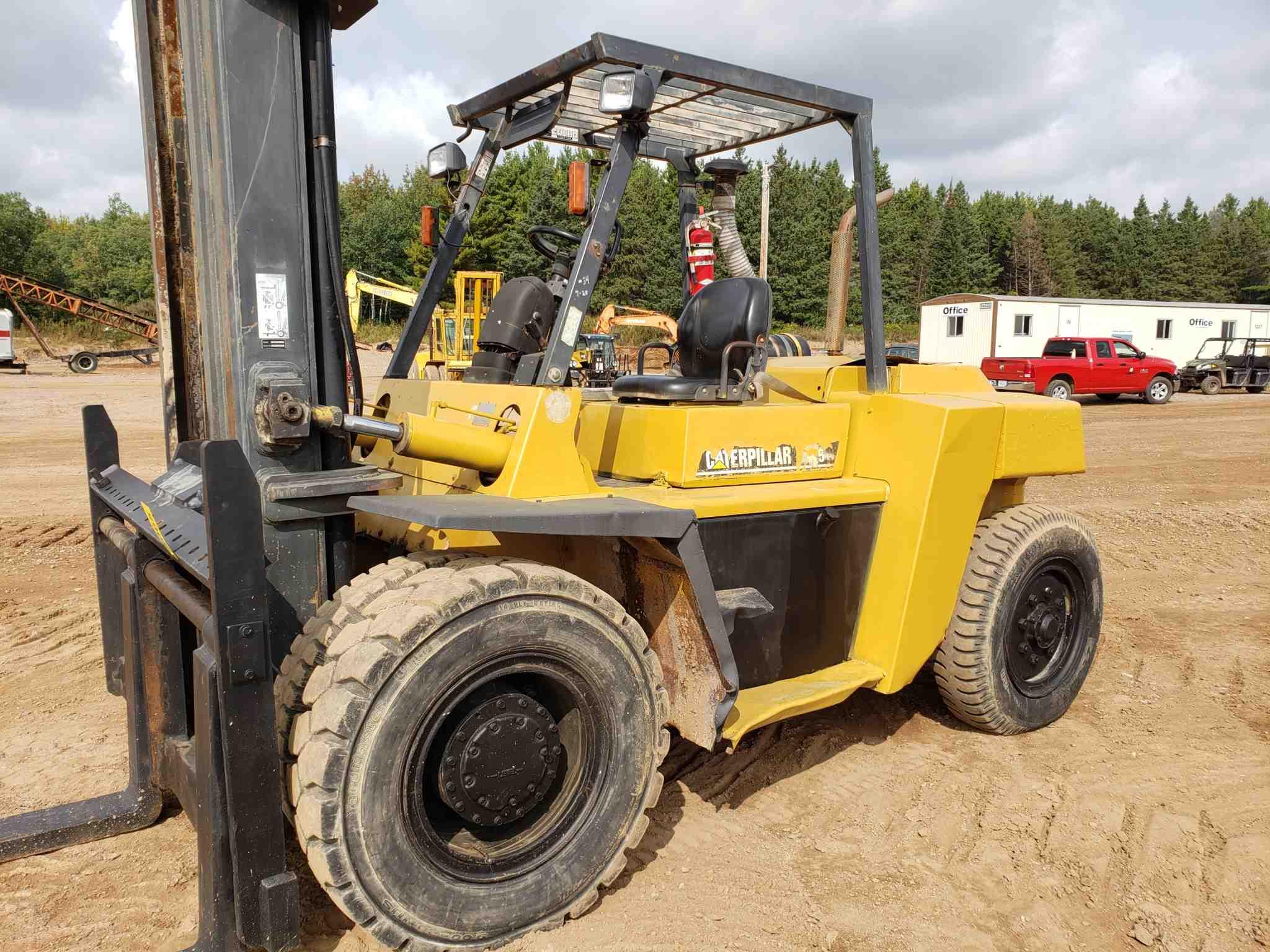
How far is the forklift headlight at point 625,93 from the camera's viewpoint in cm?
332

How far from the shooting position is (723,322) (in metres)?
4.12

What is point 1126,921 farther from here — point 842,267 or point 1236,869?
point 842,267

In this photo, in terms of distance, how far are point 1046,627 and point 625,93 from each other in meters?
3.25

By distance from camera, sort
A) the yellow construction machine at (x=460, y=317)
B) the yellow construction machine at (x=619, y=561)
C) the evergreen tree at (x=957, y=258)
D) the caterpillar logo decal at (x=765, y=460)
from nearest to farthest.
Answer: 1. the yellow construction machine at (x=619, y=561)
2. the caterpillar logo decal at (x=765, y=460)
3. the yellow construction machine at (x=460, y=317)
4. the evergreen tree at (x=957, y=258)

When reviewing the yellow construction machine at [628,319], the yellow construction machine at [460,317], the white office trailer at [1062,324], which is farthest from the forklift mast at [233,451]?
the white office trailer at [1062,324]

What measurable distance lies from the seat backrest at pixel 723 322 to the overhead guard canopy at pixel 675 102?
2.40 feet

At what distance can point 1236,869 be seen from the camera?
358 centimetres

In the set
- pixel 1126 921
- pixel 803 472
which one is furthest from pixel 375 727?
pixel 1126 921

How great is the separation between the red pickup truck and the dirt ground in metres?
18.5

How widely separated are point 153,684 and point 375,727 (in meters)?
1.19

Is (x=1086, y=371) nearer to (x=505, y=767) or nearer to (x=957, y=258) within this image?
(x=505, y=767)

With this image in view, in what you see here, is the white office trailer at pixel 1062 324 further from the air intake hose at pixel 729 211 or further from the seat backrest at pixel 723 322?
the seat backrest at pixel 723 322

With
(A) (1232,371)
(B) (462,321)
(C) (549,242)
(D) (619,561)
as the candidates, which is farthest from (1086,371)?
(D) (619,561)

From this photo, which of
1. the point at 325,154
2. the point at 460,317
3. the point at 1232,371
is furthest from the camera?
the point at 1232,371
